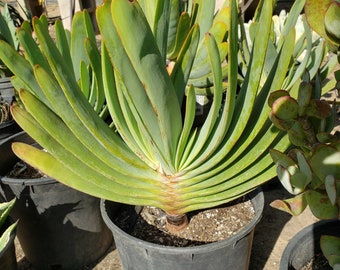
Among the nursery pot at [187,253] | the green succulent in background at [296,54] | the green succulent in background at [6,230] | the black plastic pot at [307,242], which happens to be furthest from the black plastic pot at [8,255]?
the green succulent in background at [296,54]

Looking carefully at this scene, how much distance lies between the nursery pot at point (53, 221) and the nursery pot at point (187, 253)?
25 centimetres

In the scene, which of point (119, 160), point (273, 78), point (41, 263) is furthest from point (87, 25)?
point (41, 263)

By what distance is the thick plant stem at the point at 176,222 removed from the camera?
3.24 feet

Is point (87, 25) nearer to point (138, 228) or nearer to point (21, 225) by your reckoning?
point (138, 228)

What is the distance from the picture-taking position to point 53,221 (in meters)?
1.23

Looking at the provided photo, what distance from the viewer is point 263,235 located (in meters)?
1.47

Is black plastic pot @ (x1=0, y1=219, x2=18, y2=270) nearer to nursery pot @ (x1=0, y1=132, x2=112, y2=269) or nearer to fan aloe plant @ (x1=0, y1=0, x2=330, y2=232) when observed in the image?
Answer: nursery pot @ (x1=0, y1=132, x2=112, y2=269)

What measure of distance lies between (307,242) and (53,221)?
793 millimetres

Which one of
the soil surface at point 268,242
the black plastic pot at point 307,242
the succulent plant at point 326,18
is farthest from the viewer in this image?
the soil surface at point 268,242

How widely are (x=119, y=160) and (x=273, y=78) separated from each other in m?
0.38

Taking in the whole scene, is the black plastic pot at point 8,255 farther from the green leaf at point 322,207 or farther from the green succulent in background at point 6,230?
the green leaf at point 322,207

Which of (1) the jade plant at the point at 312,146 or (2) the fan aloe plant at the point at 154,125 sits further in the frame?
(2) the fan aloe plant at the point at 154,125

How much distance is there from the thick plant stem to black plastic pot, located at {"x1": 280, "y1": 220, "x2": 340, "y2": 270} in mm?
281

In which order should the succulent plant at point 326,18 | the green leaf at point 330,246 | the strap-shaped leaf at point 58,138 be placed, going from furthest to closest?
1. the strap-shaped leaf at point 58,138
2. the green leaf at point 330,246
3. the succulent plant at point 326,18
